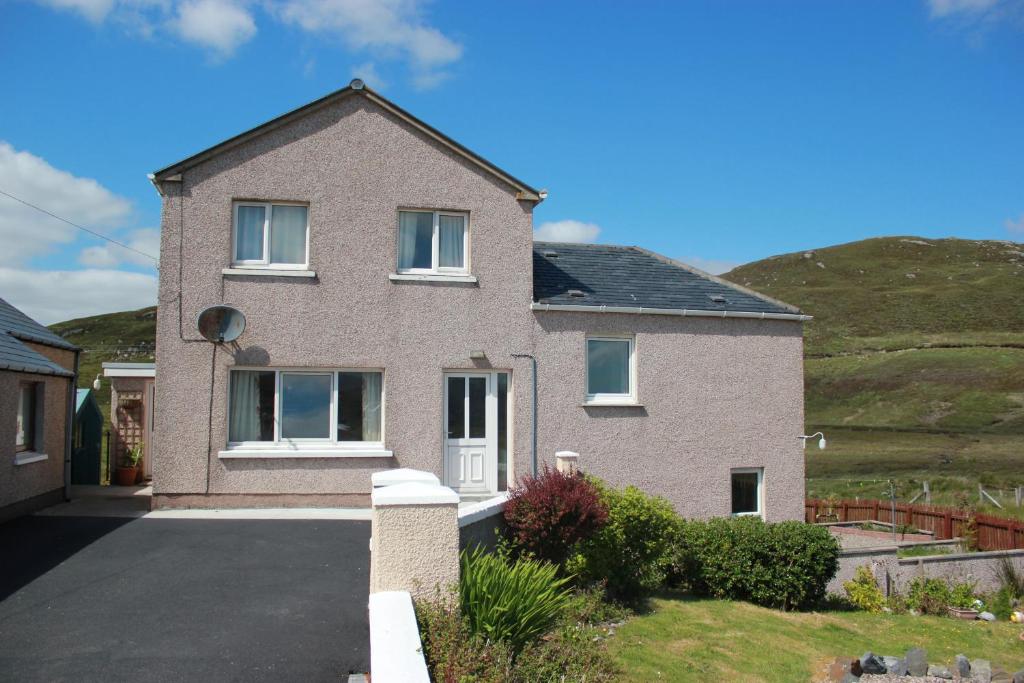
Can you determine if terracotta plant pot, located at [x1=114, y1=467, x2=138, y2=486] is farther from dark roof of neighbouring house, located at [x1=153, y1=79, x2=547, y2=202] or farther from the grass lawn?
the grass lawn

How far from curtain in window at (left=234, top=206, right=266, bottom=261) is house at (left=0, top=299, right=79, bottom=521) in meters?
3.78

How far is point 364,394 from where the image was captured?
14039 mm

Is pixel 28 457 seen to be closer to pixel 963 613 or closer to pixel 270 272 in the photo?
pixel 270 272

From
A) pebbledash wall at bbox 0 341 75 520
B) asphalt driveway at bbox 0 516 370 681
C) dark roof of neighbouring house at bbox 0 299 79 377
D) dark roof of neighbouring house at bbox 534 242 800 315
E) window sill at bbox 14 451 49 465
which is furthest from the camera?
dark roof of neighbouring house at bbox 534 242 800 315

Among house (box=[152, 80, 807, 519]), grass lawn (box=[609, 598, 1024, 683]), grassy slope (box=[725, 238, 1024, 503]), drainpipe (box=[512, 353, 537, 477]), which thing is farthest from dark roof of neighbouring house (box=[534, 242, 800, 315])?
grassy slope (box=[725, 238, 1024, 503])

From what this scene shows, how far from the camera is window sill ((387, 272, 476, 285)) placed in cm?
1405

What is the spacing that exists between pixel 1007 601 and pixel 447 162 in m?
14.6

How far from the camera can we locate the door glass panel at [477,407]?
1444 centimetres

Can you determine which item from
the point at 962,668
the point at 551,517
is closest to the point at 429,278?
the point at 551,517

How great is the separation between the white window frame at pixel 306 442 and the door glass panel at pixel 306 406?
71 millimetres

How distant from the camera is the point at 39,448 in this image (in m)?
13.4

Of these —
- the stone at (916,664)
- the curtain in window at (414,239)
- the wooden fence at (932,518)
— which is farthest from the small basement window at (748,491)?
the curtain in window at (414,239)

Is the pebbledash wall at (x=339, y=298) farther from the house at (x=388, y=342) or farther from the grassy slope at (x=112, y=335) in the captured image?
the grassy slope at (x=112, y=335)

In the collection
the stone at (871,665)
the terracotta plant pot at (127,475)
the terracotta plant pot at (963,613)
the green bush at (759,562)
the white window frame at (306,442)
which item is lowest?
the terracotta plant pot at (963,613)
